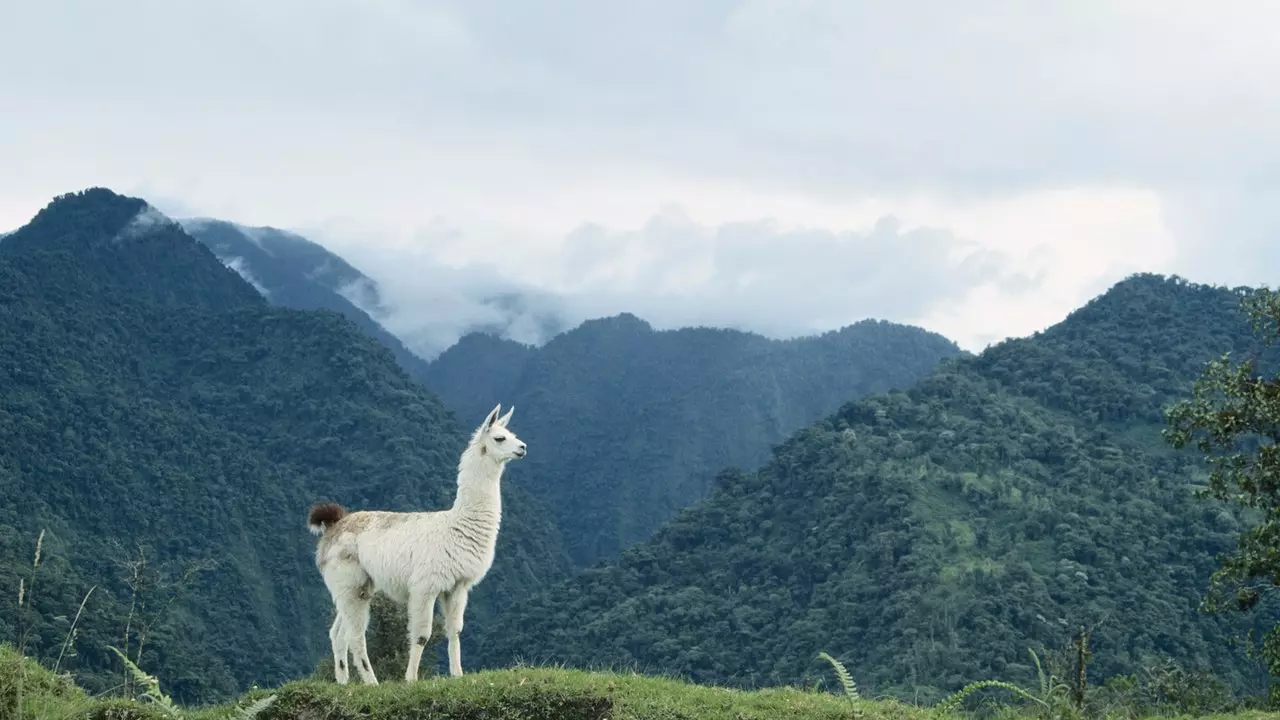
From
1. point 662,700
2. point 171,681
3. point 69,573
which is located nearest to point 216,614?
point 69,573

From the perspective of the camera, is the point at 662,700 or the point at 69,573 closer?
the point at 662,700

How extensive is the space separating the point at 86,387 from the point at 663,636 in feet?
248

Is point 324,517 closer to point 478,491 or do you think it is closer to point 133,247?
point 478,491

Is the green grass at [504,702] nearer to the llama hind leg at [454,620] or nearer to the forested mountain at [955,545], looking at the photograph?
the llama hind leg at [454,620]

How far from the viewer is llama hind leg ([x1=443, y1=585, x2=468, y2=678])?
504 inches

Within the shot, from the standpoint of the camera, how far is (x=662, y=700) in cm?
1117

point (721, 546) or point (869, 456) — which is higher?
point (869, 456)

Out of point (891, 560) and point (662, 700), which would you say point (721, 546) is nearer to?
point (891, 560)

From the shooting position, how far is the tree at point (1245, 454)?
18.2m

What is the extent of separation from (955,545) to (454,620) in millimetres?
76544

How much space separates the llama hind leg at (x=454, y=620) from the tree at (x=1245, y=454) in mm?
11293

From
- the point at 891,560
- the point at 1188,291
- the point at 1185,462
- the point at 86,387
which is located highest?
the point at 1188,291

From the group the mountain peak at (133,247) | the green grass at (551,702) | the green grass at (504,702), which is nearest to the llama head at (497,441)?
the green grass at (504,702)

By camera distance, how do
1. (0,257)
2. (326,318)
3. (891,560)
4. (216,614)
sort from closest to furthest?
(891,560) → (216,614) → (0,257) → (326,318)
